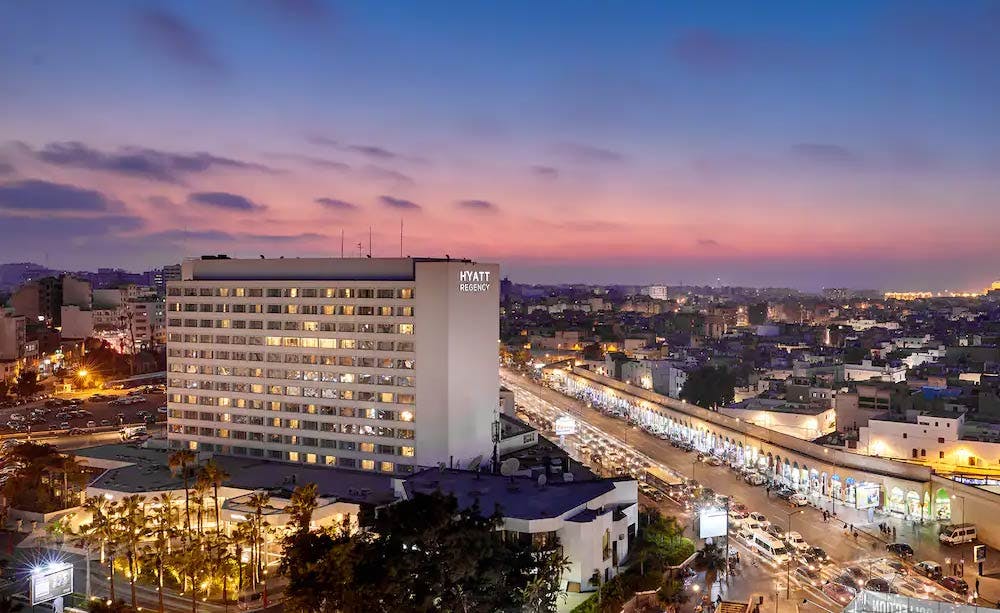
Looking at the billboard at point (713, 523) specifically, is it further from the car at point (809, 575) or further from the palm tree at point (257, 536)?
the palm tree at point (257, 536)

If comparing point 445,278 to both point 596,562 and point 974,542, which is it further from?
point 974,542

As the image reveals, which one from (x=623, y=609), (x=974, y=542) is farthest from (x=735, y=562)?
(x=974, y=542)

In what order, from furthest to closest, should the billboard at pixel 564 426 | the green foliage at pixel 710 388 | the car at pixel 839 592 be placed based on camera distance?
the green foliage at pixel 710 388 → the billboard at pixel 564 426 → the car at pixel 839 592

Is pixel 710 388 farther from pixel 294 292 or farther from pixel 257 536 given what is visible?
pixel 257 536

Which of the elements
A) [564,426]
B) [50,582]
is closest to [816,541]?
[564,426]

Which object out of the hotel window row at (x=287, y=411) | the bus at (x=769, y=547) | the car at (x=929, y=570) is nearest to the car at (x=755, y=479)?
the bus at (x=769, y=547)

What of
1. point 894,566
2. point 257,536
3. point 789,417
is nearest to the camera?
point 257,536

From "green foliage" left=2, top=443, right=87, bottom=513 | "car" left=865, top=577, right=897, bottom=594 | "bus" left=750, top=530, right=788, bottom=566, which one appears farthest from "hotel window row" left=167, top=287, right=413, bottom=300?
"car" left=865, top=577, right=897, bottom=594
